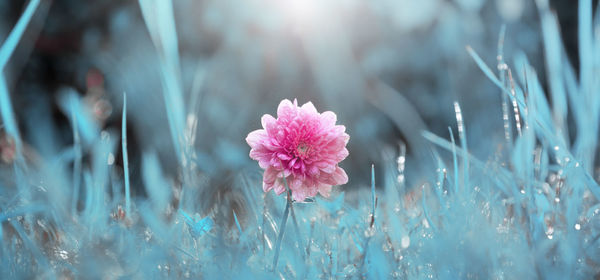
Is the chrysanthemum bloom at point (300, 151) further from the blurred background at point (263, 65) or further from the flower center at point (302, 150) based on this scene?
the blurred background at point (263, 65)

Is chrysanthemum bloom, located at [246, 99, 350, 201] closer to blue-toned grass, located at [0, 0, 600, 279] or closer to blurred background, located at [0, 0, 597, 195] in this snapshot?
blue-toned grass, located at [0, 0, 600, 279]

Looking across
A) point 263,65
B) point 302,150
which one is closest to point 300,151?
point 302,150

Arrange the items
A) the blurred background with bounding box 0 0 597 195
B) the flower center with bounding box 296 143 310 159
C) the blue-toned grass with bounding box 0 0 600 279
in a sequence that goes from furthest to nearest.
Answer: the blurred background with bounding box 0 0 597 195 < the flower center with bounding box 296 143 310 159 < the blue-toned grass with bounding box 0 0 600 279

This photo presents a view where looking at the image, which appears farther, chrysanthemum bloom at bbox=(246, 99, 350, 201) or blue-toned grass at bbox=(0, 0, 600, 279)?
chrysanthemum bloom at bbox=(246, 99, 350, 201)

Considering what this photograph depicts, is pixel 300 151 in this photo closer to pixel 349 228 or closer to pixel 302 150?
pixel 302 150

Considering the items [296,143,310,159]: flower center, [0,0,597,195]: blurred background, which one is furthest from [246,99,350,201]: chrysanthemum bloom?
[0,0,597,195]: blurred background

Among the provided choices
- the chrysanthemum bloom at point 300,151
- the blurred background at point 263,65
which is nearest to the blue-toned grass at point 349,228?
the chrysanthemum bloom at point 300,151
